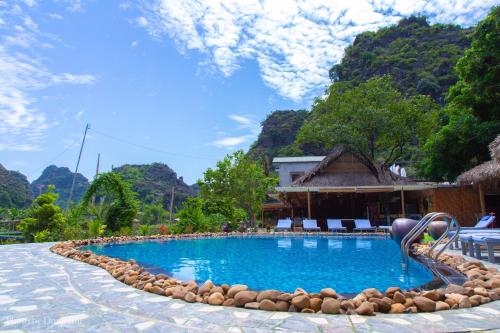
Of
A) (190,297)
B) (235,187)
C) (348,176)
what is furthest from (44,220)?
(348,176)

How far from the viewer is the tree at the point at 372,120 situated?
20.3 meters

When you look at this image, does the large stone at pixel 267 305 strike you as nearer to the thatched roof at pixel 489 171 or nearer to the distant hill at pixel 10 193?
the thatched roof at pixel 489 171

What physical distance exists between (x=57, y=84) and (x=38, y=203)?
963 cm

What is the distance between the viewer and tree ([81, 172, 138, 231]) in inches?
547

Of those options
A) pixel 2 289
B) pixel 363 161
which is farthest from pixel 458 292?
pixel 363 161

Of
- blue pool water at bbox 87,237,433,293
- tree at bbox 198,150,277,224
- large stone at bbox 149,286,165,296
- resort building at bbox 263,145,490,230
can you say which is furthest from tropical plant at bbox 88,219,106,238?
large stone at bbox 149,286,165,296

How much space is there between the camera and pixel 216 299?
349 centimetres

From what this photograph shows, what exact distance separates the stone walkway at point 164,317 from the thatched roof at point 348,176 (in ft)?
48.2

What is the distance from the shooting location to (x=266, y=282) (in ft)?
18.8

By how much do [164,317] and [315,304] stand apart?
1.35 meters

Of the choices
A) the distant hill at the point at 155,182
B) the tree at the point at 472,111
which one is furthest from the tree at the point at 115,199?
the distant hill at the point at 155,182

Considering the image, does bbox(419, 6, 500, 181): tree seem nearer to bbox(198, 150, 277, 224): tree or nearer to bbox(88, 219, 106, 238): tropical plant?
bbox(198, 150, 277, 224): tree

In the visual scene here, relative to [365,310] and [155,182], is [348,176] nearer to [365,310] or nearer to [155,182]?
[365,310]

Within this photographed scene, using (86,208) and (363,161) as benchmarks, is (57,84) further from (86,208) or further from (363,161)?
(363,161)
